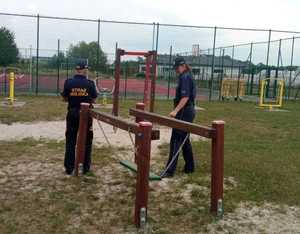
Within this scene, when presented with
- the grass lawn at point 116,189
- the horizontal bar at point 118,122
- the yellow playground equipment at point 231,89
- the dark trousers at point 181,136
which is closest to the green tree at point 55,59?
the yellow playground equipment at point 231,89

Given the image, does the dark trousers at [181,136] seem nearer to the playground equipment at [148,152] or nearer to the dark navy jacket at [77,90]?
the playground equipment at [148,152]

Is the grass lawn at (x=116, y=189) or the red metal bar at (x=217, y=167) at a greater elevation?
the red metal bar at (x=217, y=167)

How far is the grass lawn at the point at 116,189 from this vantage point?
4.51m

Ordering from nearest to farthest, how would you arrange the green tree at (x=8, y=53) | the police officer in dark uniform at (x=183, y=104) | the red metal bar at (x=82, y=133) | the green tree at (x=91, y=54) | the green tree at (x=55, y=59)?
the red metal bar at (x=82, y=133), the police officer in dark uniform at (x=183, y=104), the green tree at (x=91, y=54), the green tree at (x=55, y=59), the green tree at (x=8, y=53)

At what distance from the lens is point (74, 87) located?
623 centimetres

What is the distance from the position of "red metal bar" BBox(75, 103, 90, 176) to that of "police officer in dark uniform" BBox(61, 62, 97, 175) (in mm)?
123

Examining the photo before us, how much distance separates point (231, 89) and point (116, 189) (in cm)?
1928

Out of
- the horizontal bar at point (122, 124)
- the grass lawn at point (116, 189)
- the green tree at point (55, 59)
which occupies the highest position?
the green tree at point (55, 59)

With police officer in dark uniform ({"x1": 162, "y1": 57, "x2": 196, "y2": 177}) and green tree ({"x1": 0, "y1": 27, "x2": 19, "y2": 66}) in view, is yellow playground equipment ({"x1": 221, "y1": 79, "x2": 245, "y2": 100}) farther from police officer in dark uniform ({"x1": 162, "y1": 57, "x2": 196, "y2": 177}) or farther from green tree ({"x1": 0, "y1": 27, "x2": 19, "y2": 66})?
police officer in dark uniform ({"x1": 162, "y1": 57, "x2": 196, "y2": 177})

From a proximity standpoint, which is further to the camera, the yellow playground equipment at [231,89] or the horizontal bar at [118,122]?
the yellow playground equipment at [231,89]

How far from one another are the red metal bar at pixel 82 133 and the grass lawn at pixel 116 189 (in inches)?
13.1

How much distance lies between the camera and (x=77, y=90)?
624 cm

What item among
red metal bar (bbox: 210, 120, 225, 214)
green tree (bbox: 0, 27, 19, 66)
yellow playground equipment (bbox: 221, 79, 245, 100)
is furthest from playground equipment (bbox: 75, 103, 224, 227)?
green tree (bbox: 0, 27, 19, 66)

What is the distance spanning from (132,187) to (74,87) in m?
1.69
